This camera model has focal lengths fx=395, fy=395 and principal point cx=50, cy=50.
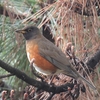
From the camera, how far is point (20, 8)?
5.40ft

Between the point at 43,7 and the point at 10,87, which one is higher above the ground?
the point at 43,7

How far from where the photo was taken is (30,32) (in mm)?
1624

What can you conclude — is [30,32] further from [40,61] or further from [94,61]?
[94,61]

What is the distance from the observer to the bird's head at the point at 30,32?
1556mm

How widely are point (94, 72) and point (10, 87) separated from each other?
0.40 meters

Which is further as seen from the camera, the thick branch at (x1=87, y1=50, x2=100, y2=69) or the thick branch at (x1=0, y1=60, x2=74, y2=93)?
the thick branch at (x1=87, y1=50, x2=100, y2=69)

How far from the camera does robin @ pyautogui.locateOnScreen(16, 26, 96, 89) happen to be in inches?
51.5

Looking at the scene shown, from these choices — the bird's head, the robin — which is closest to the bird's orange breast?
the robin

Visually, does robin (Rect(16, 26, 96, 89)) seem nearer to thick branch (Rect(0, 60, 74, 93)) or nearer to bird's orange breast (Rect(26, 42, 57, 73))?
bird's orange breast (Rect(26, 42, 57, 73))

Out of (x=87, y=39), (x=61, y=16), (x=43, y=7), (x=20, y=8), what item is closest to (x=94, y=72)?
(x=87, y=39)

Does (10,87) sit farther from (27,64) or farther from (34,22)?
(34,22)

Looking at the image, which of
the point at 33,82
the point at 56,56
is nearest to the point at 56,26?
the point at 56,56

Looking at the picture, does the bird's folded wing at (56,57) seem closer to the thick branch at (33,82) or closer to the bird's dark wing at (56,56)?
the bird's dark wing at (56,56)

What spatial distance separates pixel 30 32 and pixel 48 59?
251mm
